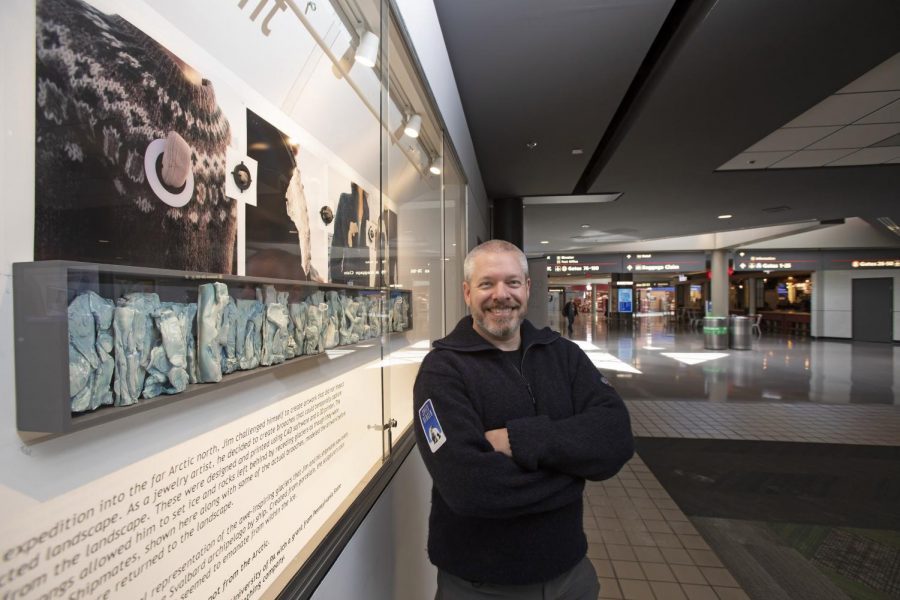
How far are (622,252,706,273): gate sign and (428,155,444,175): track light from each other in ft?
47.8

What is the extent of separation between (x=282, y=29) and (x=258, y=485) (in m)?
0.89

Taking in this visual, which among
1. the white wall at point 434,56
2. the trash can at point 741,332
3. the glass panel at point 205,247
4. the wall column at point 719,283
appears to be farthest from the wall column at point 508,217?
the wall column at point 719,283

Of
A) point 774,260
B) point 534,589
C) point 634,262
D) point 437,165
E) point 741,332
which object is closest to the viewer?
point 534,589

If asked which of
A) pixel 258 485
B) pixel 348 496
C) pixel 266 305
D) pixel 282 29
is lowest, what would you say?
pixel 348 496

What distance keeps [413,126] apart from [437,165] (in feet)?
1.71

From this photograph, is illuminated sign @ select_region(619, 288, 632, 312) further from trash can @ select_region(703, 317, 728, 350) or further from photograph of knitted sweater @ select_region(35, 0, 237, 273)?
photograph of knitted sweater @ select_region(35, 0, 237, 273)

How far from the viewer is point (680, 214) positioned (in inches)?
332

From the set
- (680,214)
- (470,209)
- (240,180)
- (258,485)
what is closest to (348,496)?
(258,485)

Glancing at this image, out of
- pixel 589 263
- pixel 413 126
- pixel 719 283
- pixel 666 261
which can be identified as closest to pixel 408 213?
pixel 413 126

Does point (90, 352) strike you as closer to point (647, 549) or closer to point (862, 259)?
point (647, 549)

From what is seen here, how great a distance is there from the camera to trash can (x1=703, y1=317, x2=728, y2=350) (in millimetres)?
12766

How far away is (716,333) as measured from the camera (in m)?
12.8

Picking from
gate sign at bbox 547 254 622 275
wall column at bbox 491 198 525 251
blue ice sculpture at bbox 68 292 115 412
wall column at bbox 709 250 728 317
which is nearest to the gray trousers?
blue ice sculpture at bbox 68 292 115 412

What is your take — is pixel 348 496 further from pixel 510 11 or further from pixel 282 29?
pixel 510 11
